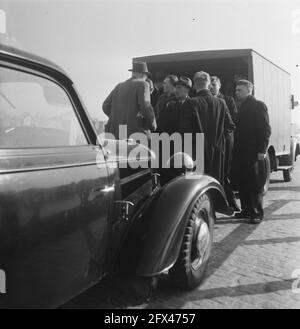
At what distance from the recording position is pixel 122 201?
2734 mm

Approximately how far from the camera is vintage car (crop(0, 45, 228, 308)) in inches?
73.6

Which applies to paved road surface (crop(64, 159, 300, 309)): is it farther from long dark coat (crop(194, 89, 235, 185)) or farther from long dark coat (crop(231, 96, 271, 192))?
long dark coat (crop(194, 89, 235, 185))

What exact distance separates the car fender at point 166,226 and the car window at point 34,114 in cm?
76

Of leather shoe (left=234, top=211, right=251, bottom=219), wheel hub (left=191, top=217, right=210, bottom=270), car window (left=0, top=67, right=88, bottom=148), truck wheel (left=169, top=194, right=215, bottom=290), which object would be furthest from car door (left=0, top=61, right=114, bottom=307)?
leather shoe (left=234, top=211, right=251, bottom=219)

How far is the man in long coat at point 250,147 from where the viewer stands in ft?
18.5

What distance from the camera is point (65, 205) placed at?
83.2 inches

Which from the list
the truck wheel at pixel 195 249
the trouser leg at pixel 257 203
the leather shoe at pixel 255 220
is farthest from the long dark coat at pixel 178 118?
the leather shoe at pixel 255 220

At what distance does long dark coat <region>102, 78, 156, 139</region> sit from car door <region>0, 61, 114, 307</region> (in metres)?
2.38

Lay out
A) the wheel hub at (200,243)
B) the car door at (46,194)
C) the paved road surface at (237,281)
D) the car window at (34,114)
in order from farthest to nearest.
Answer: the wheel hub at (200,243), the paved road surface at (237,281), the car window at (34,114), the car door at (46,194)

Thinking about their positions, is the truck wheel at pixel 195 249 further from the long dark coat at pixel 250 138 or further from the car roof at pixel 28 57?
the long dark coat at pixel 250 138
